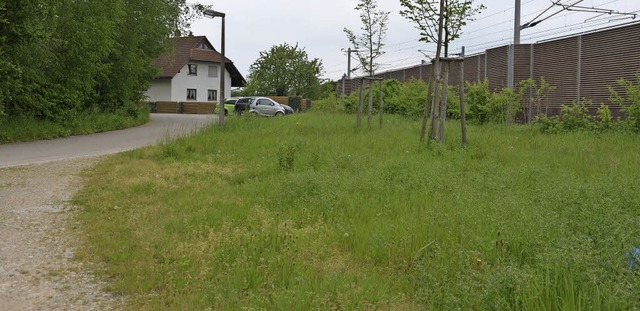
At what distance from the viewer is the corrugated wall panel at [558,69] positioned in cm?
1967

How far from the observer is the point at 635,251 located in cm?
352

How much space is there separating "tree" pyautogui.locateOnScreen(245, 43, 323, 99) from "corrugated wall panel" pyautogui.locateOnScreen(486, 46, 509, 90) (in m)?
39.4

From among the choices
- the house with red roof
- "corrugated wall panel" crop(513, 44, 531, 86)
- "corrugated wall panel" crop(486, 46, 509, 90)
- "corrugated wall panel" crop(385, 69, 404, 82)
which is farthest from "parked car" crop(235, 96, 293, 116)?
the house with red roof

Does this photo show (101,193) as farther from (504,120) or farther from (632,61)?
(632,61)

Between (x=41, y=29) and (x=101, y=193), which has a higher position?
(x=41, y=29)

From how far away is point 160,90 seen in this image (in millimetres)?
57469

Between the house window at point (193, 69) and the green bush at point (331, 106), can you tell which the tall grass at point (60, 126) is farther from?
the house window at point (193, 69)

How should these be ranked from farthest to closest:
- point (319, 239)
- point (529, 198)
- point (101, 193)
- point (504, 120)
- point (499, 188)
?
point (504, 120), point (101, 193), point (499, 188), point (529, 198), point (319, 239)

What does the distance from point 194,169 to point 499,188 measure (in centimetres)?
587

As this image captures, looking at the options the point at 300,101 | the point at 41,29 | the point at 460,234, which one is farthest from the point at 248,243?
the point at 300,101

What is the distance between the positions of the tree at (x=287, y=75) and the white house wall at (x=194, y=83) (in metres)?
4.59

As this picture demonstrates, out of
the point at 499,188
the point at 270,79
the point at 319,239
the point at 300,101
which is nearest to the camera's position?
the point at 319,239

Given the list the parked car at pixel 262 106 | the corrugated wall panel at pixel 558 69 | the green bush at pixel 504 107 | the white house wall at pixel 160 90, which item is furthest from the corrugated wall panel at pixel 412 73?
the white house wall at pixel 160 90

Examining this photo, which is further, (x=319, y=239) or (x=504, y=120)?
(x=504, y=120)
